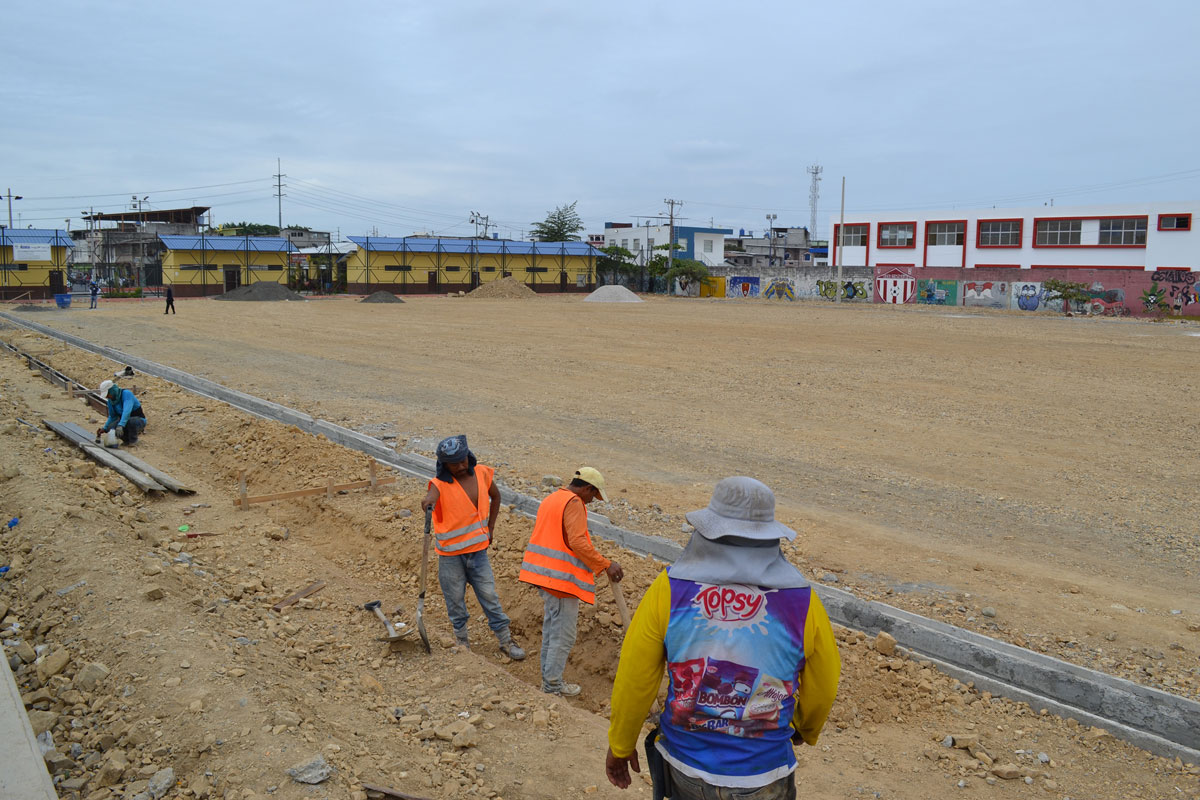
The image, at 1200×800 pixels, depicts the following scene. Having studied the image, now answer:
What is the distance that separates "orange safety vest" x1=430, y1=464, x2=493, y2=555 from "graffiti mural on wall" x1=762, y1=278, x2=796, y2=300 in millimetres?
59974

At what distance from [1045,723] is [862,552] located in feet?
9.40

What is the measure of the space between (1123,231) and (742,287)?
2539 cm

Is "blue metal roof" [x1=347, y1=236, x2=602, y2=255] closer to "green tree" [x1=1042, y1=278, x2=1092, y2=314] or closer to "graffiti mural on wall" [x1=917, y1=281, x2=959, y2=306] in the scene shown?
"graffiti mural on wall" [x1=917, y1=281, x2=959, y2=306]

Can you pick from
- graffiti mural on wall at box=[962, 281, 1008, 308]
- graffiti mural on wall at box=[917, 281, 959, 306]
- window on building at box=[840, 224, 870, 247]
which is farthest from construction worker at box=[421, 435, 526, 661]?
window on building at box=[840, 224, 870, 247]

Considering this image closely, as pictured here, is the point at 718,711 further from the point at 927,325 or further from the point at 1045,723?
the point at 927,325

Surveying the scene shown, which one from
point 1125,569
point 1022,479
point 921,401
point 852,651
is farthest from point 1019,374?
point 852,651

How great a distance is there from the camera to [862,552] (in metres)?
7.85

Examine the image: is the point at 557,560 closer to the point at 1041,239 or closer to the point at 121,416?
the point at 121,416

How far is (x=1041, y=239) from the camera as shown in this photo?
2333 inches

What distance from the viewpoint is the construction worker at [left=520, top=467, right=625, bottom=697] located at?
558cm

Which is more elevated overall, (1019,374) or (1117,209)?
(1117,209)

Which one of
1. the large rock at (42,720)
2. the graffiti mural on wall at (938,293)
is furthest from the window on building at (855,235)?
the large rock at (42,720)

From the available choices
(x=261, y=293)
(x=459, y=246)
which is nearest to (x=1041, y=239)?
(x=459, y=246)

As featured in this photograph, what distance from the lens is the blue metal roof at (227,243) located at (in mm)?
62000
